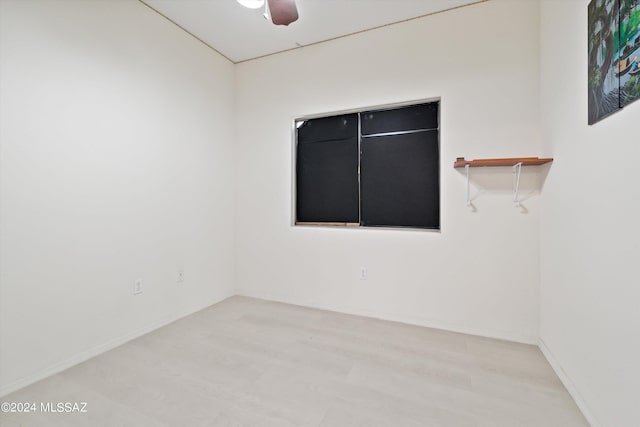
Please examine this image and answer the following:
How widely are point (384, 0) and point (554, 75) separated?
150cm

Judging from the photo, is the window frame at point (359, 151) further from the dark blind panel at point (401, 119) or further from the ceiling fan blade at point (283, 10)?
the ceiling fan blade at point (283, 10)

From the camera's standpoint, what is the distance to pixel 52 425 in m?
1.45

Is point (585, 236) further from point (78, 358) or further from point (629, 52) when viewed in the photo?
point (78, 358)

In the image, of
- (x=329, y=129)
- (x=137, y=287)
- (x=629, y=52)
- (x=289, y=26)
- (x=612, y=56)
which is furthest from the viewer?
(x=329, y=129)

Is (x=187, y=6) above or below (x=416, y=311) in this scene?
above

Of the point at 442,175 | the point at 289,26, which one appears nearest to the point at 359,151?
the point at 442,175

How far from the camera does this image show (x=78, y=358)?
79.1 inches

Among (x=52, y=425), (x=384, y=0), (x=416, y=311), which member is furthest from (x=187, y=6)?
(x=416, y=311)

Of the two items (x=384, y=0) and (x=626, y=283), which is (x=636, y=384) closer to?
(x=626, y=283)

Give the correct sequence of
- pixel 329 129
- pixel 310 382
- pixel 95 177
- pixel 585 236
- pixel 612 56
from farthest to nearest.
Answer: pixel 329 129
pixel 95 177
pixel 310 382
pixel 585 236
pixel 612 56

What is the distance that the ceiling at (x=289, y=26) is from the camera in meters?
2.43

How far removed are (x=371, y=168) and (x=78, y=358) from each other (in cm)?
299

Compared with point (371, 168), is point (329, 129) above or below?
above

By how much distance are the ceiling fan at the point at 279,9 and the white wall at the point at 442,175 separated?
124 cm
